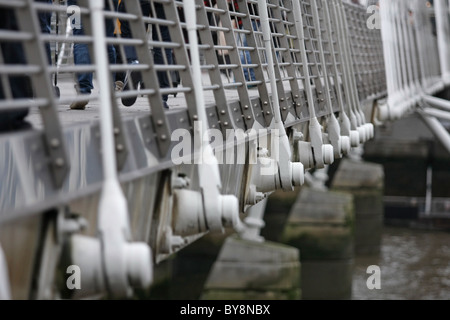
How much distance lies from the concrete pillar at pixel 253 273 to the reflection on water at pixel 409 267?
29.1 ft

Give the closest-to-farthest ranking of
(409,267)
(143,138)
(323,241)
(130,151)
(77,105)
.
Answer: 1. (130,151)
2. (143,138)
3. (77,105)
4. (323,241)
5. (409,267)

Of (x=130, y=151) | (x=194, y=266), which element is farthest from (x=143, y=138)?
(x=194, y=266)

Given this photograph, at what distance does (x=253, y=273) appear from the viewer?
17781mm

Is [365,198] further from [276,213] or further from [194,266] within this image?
[194,266]

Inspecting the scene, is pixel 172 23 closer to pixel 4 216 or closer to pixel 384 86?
pixel 4 216

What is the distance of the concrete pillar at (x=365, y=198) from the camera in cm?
3138

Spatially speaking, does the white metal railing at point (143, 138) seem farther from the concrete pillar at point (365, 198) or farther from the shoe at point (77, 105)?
the concrete pillar at point (365, 198)

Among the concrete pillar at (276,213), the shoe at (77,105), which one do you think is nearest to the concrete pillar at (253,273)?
the concrete pillar at (276,213)

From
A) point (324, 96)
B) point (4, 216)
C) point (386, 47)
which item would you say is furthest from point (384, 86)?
point (4, 216)

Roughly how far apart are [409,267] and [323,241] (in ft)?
24.4

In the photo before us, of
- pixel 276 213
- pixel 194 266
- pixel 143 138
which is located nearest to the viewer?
pixel 143 138

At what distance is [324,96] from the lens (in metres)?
10.1

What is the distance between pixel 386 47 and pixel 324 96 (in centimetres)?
693
